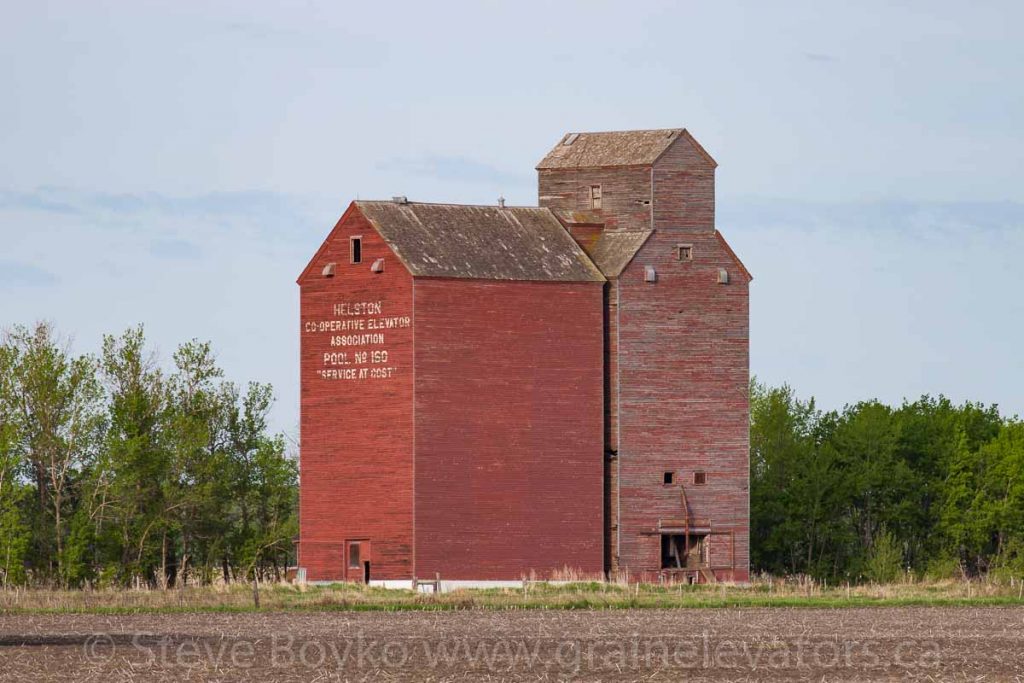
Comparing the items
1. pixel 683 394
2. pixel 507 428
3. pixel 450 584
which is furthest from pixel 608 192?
pixel 450 584

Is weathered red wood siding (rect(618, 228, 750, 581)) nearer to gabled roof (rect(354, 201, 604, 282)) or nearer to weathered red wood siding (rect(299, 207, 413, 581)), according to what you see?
gabled roof (rect(354, 201, 604, 282))

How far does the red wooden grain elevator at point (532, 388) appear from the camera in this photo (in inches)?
2633

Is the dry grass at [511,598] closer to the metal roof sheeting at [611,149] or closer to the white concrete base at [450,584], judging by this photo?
the white concrete base at [450,584]

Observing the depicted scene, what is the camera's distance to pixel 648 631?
4541cm

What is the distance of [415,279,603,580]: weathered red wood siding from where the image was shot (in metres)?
66.6

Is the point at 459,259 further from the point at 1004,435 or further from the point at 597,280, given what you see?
the point at 1004,435

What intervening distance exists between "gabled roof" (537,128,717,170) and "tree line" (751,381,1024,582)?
635 inches

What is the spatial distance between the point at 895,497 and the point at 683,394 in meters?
16.4

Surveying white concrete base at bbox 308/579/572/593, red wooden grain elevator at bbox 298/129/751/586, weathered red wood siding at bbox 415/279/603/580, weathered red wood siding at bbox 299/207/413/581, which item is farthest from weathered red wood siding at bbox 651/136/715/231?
white concrete base at bbox 308/579/572/593

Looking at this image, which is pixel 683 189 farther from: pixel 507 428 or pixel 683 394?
pixel 507 428

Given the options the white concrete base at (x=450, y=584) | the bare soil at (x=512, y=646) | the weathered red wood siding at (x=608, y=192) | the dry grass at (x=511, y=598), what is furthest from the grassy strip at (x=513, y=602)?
the weathered red wood siding at (x=608, y=192)

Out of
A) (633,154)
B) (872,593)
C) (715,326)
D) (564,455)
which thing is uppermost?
(633,154)

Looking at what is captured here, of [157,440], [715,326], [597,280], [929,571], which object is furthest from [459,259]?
[929,571]

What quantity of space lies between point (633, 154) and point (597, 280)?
556cm
